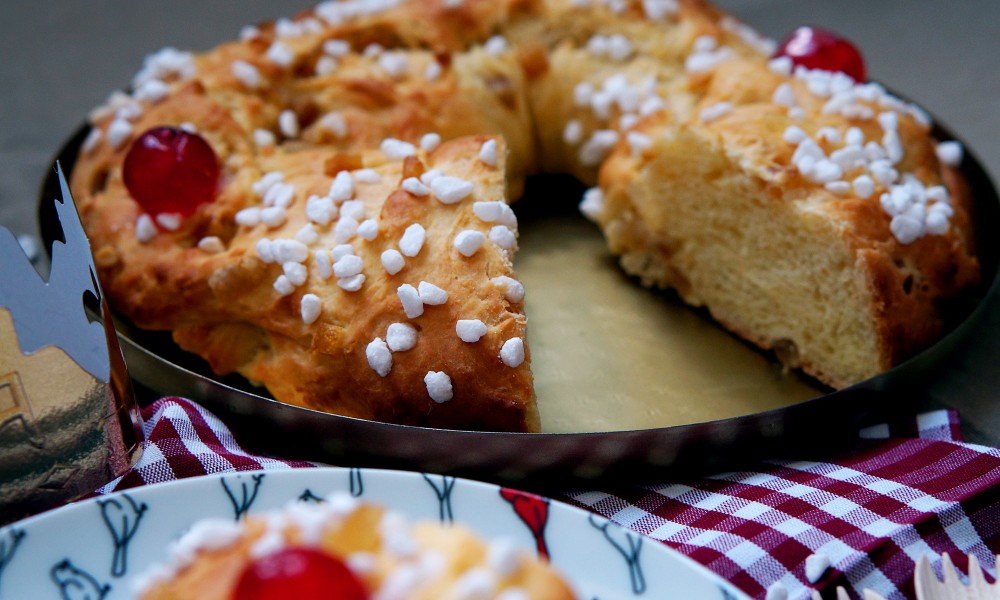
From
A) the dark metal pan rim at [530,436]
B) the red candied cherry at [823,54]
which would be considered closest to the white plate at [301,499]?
the dark metal pan rim at [530,436]

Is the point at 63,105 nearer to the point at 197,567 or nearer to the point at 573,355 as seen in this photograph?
the point at 573,355

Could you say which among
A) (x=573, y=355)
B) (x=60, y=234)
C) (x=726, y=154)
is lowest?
(x=573, y=355)

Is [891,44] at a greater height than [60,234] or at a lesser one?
lesser

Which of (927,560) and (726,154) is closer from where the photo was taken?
(927,560)

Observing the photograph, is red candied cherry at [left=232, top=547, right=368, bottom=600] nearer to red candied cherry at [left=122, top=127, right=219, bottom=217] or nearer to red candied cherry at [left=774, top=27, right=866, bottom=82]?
red candied cherry at [left=122, top=127, right=219, bottom=217]

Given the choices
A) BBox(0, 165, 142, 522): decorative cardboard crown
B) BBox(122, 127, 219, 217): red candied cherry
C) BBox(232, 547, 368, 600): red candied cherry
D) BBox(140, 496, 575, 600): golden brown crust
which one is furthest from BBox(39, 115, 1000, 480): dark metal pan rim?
BBox(232, 547, 368, 600): red candied cherry

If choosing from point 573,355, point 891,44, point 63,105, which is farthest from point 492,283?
point 891,44

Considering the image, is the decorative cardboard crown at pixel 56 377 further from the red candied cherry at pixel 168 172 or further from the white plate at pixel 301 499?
the red candied cherry at pixel 168 172
